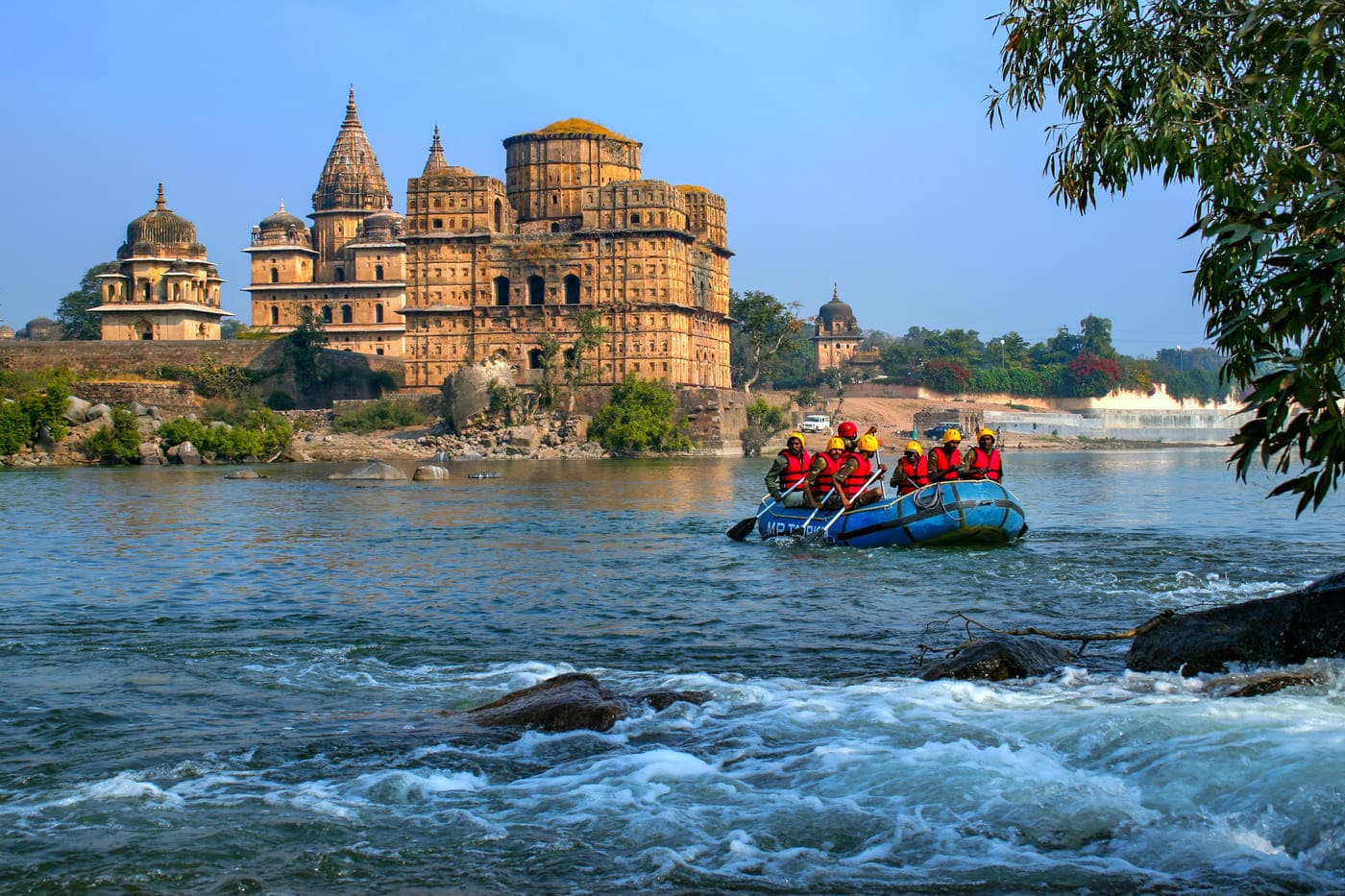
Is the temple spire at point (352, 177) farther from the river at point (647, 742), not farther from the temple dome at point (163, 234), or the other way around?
the river at point (647, 742)

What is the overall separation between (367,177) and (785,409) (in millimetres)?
29346

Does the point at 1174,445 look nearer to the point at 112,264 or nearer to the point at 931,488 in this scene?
the point at 112,264

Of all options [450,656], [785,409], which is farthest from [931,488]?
[785,409]

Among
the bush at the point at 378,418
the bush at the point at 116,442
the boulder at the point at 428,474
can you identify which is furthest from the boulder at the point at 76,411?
the boulder at the point at 428,474

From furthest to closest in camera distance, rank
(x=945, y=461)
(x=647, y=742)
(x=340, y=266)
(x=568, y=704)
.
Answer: (x=340, y=266) → (x=945, y=461) → (x=568, y=704) → (x=647, y=742)

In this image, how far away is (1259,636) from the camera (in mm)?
10219

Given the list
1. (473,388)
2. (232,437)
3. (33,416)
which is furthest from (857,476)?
(473,388)

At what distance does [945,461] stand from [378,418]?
44.3 m

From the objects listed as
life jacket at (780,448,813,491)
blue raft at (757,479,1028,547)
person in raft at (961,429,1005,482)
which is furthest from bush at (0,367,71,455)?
person in raft at (961,429,1005,482)

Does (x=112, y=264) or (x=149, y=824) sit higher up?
(x=112, y=264)

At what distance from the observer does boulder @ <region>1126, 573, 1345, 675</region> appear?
10078 mm

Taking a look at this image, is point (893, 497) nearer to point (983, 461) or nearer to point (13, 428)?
point (983, 461)

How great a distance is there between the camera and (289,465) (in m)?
50.7

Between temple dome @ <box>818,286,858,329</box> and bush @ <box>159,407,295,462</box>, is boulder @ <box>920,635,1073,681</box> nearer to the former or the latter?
bush @ <box>159,407,295,462</box>
